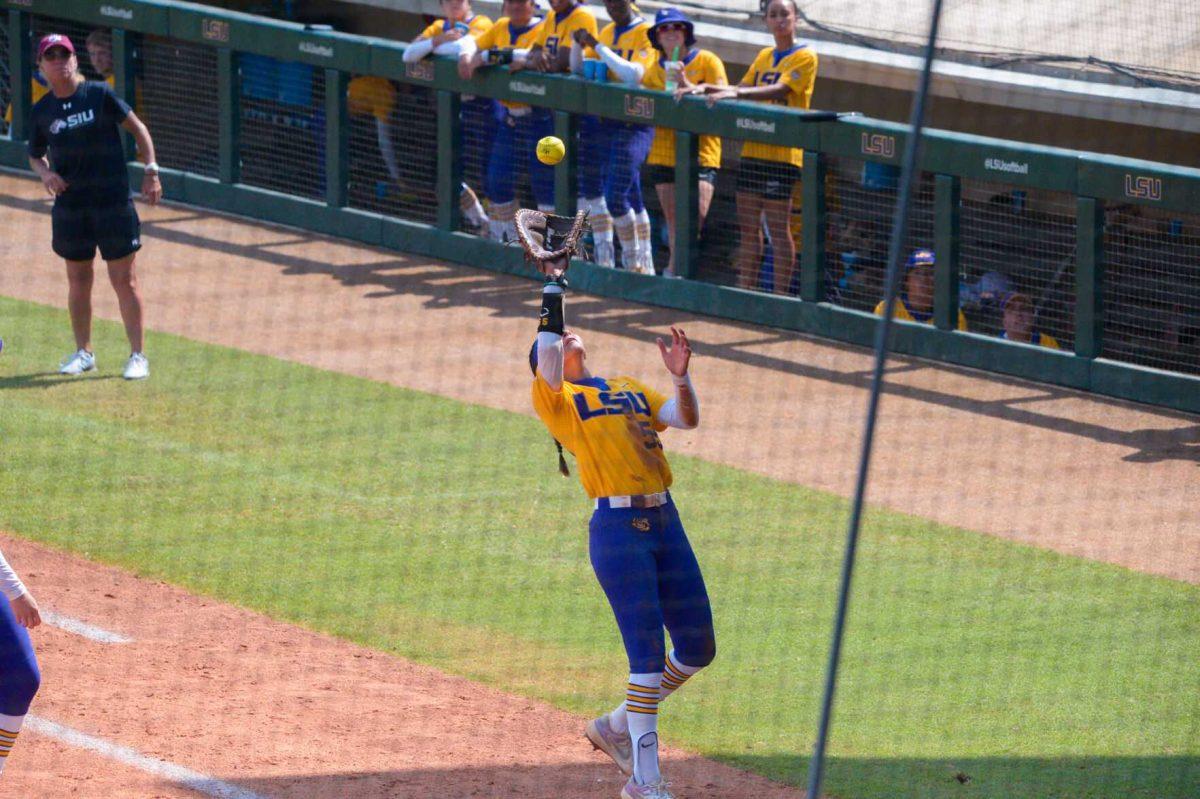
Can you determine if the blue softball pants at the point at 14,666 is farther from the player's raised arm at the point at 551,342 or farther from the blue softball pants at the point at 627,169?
the blue softball pants at the point at 627,169

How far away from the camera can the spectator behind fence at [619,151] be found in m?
11.4

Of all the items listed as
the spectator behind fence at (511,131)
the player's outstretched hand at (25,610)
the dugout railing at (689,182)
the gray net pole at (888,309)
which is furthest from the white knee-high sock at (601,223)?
the gray net pole at (888,309)

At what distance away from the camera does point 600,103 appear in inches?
451

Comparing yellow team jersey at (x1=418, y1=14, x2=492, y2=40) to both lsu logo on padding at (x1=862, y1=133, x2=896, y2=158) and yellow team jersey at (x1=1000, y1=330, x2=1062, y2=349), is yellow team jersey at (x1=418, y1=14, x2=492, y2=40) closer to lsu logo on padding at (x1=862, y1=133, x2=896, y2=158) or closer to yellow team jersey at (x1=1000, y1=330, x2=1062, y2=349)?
lsu logo on padding at (x1=862, y1=133, x2=896, y2=158)

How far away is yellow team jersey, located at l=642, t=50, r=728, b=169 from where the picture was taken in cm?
1124

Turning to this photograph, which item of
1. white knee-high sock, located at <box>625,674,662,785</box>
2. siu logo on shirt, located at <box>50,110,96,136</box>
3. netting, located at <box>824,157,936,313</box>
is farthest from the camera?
netting, located at <box>824,157,936,313</box>

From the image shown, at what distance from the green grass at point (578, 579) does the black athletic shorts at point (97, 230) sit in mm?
761

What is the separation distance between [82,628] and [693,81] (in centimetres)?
609

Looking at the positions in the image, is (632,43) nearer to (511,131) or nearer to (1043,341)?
(511,131)

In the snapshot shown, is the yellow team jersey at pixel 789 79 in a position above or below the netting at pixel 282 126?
above

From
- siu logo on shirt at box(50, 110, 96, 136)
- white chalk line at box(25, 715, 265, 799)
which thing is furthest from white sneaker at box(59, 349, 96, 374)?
white chalk line at box(25, 715, 265, 799)

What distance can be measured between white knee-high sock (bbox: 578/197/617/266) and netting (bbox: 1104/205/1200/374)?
132 inches

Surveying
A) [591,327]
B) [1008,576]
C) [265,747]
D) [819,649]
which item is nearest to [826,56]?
[591,327]

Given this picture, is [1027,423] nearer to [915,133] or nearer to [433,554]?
[433,554]
